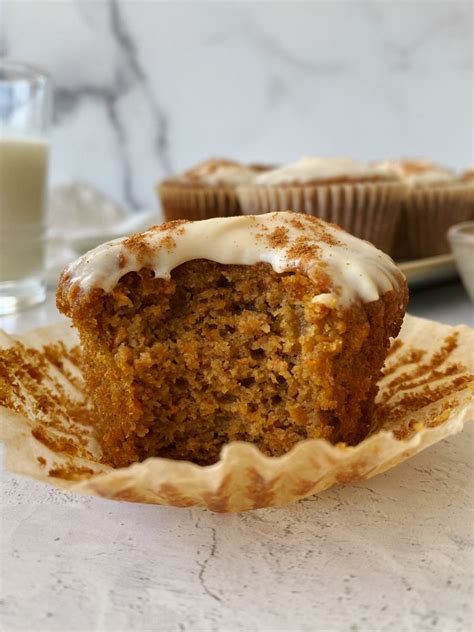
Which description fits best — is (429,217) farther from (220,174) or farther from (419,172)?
(220,174)

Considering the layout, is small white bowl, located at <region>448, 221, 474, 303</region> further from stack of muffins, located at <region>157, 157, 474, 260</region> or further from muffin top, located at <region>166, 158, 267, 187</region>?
muffin top, located at <region>166, 158, 267, 187</region>

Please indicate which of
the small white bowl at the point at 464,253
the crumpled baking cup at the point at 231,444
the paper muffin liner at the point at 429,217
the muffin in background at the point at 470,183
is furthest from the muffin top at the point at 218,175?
the crumpled baking cup at the point at 231,444

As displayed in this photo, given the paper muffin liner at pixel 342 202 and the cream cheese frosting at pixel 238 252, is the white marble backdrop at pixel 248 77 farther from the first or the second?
the cream cheese frosting at pixel 238 252

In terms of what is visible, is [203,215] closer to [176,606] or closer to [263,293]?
[263,293]

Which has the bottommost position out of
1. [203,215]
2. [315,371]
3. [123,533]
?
[203,215]

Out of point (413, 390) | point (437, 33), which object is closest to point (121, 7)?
point (437, 33)

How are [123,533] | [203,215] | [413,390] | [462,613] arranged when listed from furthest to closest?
[203,215], [413,390], [123,533], [462,613]
